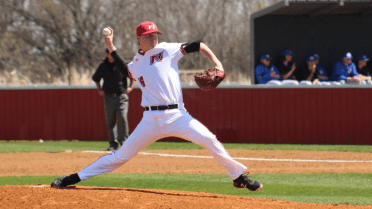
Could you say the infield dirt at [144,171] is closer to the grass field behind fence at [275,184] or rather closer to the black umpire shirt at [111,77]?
the grass field behind fence at [275,184]

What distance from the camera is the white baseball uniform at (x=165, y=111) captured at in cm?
619

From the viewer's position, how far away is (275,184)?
8.21 m

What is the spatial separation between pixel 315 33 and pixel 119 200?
12.8 m

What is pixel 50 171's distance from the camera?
9734 millimetres

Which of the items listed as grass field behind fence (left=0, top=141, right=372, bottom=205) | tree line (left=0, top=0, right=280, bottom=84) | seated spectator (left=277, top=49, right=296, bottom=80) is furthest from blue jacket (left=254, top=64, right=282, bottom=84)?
tree line (left=0, top=0, right=280, bottom=84)

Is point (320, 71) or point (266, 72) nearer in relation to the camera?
point (266, 72)

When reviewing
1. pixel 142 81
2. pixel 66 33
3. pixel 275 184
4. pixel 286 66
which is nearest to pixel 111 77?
pixel 275 184

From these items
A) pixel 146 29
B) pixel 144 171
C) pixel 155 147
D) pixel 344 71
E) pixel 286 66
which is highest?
pixel 146 29

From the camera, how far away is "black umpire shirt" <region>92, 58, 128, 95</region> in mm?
12008

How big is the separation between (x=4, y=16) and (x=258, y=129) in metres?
22.9

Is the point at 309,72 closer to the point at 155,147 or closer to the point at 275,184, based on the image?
the point at 155,147

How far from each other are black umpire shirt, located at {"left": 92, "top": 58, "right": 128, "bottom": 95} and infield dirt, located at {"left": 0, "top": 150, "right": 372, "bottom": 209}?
1.42m

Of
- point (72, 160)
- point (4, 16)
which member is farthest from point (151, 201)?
point (4, 16)

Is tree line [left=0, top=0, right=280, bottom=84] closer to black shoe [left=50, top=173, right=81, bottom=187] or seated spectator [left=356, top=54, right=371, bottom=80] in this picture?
seated spectator [left=356, top=54, right=371, bottom=80]
